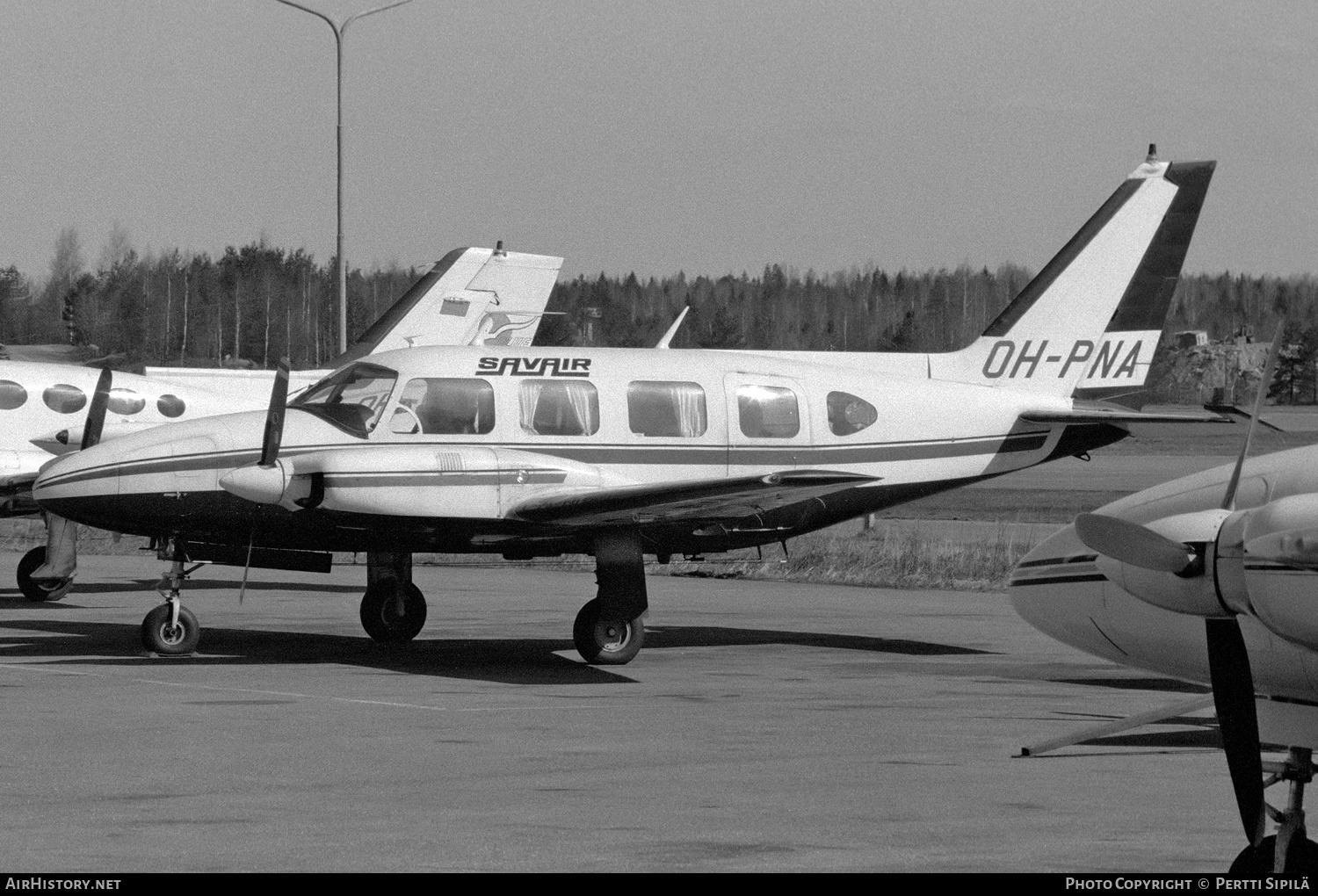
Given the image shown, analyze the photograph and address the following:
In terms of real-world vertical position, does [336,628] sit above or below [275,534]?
below

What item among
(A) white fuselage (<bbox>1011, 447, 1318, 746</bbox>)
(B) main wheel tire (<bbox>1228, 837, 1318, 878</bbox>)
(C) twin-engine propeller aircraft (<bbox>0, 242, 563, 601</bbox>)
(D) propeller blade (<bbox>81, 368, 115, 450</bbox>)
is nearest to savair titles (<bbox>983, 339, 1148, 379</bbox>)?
(C) twin-engine propeller aircraft (<bbox>0, 242, 563, 601</bbox>)

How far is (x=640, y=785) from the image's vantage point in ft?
34.1

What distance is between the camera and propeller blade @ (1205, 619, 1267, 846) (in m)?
7.22

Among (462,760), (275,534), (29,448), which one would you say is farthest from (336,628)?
(462,760)

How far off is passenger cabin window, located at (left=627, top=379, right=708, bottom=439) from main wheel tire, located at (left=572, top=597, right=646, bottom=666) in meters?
1.90

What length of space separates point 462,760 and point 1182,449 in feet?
270

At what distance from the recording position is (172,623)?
55.1ft

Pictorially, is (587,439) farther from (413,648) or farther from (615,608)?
(413,648)

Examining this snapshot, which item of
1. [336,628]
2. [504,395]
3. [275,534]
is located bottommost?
[336,628]

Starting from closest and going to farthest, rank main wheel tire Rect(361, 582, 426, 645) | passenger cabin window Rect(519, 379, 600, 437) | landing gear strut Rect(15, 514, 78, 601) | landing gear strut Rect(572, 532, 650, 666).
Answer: landing gear strut Rect(572, 532, 650, 666), passenger cabin window Rect(519, 379, 600, 437), main wheel tire Rect(361, 582, 426, 645), landing gear strut Rect(15, 514, 78, 601)

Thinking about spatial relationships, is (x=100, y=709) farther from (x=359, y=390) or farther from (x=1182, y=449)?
(x=1182, y=449)

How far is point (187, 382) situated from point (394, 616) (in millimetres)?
8360

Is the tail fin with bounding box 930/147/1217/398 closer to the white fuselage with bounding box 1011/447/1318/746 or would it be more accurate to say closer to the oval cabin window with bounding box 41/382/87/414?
the oval cabin window with bounding box 41/382/87/414
